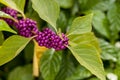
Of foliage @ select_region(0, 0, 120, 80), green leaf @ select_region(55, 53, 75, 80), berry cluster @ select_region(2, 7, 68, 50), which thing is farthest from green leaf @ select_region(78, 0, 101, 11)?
berry cluster @ select_region(2, 7, 68, 50)

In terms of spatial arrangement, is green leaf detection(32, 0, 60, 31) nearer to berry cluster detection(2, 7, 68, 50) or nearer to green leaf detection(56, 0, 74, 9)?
berry cluster detection(2, 7, 68, 50)

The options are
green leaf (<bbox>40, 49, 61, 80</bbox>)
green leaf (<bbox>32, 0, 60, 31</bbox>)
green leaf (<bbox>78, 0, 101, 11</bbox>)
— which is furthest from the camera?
green leaf (<bbox>78, 0, 101, 11</bbox>)

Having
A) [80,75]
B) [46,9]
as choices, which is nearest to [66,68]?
[80,75]

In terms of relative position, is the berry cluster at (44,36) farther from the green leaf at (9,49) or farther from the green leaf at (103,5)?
the green leaf at (103,5)

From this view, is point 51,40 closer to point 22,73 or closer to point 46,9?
point 46,9

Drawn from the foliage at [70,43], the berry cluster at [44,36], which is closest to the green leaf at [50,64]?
the foliage at [70,43]

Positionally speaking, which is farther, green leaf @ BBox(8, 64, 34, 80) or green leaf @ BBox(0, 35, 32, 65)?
green leaf @ BBox(8, 64, 34, 80)

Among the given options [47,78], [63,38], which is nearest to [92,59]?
[63,38]
